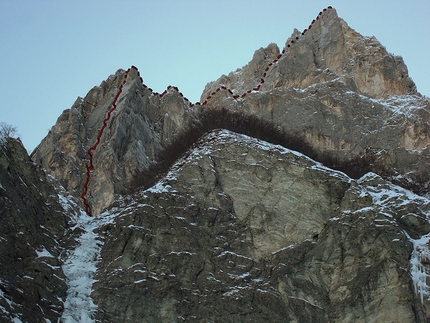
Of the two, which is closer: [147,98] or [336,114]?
[336,114]

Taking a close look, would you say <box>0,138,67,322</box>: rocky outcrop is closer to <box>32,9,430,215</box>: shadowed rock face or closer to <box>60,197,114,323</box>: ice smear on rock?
<box>60,197,114,323</box>: ice smear on rock

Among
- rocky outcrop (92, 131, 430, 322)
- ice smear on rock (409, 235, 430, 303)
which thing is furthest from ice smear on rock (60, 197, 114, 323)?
ice smear on rock (409, 235, 430, 303)

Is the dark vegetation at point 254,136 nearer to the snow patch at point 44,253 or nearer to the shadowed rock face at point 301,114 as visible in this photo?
the shadowed rock face at point 301,114

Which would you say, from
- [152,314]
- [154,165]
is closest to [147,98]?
[154,165]

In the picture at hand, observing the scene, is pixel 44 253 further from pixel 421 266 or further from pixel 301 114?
pixel 301 114

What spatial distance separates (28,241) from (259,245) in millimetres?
11143

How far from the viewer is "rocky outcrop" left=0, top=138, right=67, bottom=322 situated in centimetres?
3131

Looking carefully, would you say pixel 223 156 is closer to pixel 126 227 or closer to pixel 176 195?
pixel 176 195

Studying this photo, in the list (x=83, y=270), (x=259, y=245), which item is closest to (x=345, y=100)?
(x=259, y=245)

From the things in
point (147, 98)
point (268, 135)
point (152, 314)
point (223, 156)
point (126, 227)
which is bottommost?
point (152, 314)

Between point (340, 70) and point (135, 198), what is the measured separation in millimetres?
27670

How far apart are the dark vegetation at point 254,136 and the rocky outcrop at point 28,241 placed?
26.9 ft

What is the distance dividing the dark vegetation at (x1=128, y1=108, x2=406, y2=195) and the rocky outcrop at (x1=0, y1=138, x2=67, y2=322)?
8.19 meters

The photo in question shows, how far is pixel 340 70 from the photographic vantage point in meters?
60.2
